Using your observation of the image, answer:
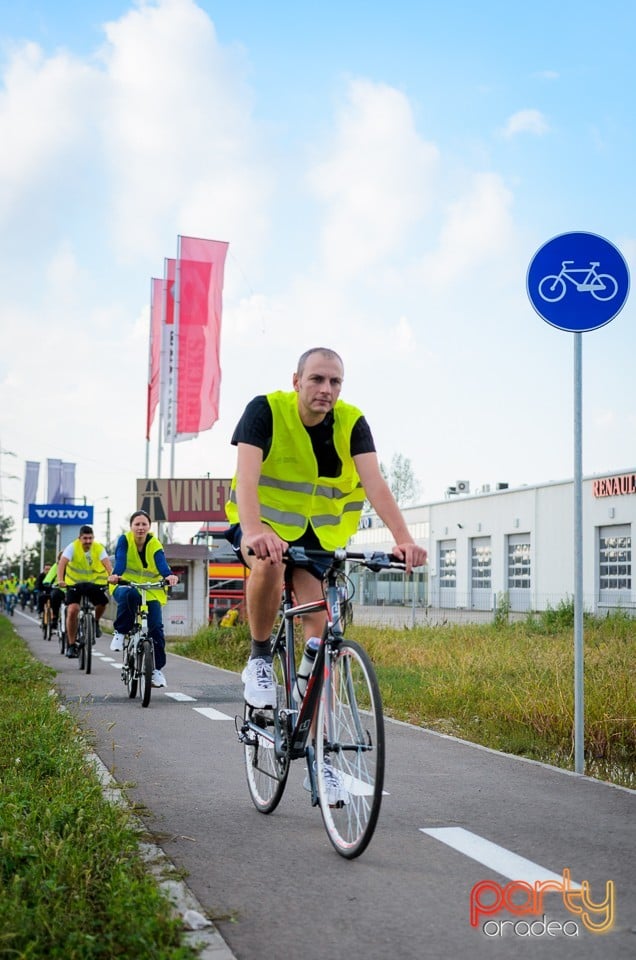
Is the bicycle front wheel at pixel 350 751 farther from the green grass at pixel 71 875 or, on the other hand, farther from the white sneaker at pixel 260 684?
the green grass at pixel 71 875

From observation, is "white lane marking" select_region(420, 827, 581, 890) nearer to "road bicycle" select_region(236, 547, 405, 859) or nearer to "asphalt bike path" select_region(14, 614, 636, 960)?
"asphalt bike path" select_region(14, 614, 636, 960)

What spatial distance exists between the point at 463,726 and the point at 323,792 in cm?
443

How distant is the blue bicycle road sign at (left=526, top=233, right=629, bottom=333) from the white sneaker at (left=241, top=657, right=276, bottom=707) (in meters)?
3.08

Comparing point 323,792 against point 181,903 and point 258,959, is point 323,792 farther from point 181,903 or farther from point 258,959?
point 258,959

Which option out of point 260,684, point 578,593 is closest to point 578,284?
point 578,593

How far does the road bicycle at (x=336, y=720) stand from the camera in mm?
4113

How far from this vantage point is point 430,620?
20.5 metres

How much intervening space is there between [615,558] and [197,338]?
77.9 ft

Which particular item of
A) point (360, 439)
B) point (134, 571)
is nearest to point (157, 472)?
point (134, 571)

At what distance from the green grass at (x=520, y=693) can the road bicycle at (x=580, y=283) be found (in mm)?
2875

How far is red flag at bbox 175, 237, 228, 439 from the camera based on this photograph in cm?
2459

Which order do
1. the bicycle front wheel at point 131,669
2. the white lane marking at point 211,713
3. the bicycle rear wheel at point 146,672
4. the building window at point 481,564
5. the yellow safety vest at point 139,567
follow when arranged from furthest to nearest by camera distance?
the building window at point 481,564 → the yellow safety vest at point 139,567 → the bicycle front wheel at point 131,669 → the bicycle rear wheel at point 146,672 → the white lane marking at point 211,713

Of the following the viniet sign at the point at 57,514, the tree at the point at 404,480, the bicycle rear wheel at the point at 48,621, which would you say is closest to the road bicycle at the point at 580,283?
the bicycle rear wheel at the point at 48,621

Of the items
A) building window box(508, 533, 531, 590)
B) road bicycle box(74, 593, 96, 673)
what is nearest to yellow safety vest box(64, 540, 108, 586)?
road bicycle box(74, 593, 96, 673)
